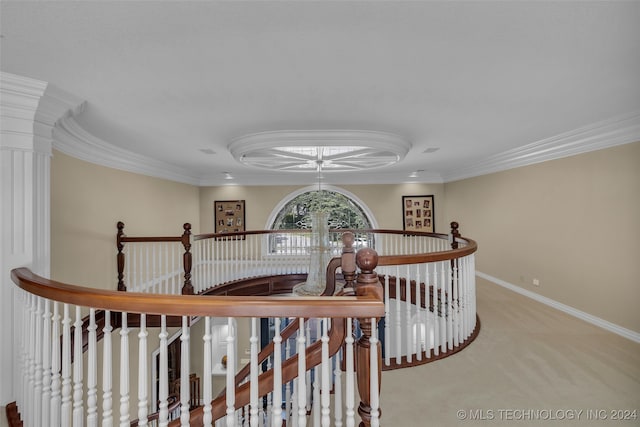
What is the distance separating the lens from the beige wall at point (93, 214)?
3.05 metres

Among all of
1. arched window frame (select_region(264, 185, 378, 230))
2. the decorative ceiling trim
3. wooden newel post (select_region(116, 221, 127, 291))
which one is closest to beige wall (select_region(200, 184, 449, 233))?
arched window frame (select_region(264, 185, 378, 230))

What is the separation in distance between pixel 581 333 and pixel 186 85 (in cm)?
441

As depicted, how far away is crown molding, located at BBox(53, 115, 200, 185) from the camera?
292 centimetres

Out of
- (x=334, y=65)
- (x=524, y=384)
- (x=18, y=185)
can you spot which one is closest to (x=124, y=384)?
(x=18, y=185)

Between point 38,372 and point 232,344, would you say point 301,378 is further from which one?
point 38,372

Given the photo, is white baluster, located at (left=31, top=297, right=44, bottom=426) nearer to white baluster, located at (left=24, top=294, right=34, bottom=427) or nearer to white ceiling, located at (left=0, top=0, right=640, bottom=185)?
white baluster, located at (left=24, top=294, right=34, bottom=427)

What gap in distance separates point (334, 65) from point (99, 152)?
11.4ft

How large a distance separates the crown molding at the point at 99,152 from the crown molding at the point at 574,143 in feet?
17.4

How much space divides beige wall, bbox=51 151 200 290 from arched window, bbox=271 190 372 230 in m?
2.95

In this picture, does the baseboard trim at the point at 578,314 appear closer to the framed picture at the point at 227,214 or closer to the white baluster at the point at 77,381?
the white baluster at the point at 77,381

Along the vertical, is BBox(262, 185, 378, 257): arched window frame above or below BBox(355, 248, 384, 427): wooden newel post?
above

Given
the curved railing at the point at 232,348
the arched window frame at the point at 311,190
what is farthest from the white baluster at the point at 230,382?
the arched window frame at the point at 311,190

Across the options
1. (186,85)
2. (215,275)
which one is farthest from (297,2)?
(215,275)

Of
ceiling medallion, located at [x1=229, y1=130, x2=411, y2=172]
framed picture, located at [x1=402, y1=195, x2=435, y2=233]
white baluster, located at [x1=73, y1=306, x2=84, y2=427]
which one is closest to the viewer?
white baluster, located at [x1=73, y1=306, x2=84, y2=427]
